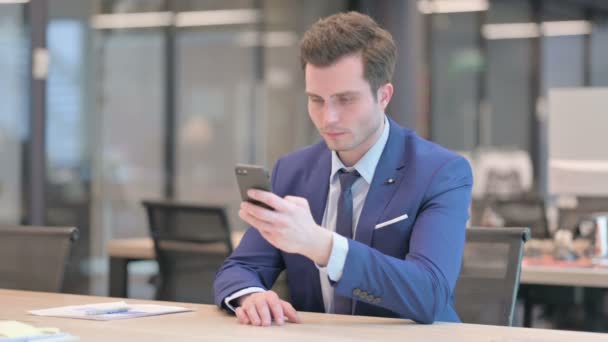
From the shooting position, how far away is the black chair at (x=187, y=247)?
444 cm

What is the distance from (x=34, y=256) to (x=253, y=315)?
1120 millimetres

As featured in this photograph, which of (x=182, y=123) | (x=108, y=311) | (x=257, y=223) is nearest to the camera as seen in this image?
(x=257, y=223)

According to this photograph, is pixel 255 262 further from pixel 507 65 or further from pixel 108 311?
pixel 507 65

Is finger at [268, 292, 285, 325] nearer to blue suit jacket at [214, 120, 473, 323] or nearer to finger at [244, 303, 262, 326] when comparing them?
finger at [244, 303, 262, 326]

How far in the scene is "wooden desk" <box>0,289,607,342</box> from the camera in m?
2.04

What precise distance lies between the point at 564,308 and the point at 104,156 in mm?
4168

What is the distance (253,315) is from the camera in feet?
7.45

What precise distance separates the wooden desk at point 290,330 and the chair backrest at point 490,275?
572 millimetres

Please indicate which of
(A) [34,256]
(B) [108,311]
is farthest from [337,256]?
(A) [34,256]

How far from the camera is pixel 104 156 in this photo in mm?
7277

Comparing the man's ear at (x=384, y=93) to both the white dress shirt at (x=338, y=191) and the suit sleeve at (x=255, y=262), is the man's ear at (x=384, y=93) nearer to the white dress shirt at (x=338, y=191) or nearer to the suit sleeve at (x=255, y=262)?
the white dress shirt at (x=338, y=191)

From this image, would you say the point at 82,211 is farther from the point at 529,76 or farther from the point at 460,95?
the point at 529,76

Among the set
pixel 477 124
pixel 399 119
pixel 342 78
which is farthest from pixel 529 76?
pixel 342 78

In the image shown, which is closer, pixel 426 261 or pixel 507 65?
pixel 426 261
